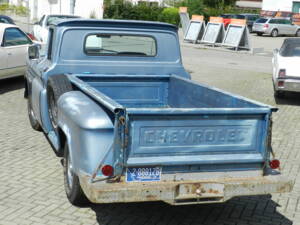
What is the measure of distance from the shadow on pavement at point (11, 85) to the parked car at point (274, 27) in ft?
85.9

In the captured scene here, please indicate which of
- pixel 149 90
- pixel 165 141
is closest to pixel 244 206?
pixel 165 141

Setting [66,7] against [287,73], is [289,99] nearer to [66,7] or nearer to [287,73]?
[287,73]

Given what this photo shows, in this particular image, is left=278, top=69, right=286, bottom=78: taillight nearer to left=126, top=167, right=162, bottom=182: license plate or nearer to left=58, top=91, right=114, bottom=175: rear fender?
left=58, top=91, right=114, bottom=175: rear fender

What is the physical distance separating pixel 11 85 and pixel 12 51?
1.02 meters

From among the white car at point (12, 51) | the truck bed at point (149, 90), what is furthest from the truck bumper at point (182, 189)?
the white car at point (12, 51)

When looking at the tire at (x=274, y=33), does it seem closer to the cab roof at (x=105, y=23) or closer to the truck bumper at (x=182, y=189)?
the cab roof at (x=105, y=23)

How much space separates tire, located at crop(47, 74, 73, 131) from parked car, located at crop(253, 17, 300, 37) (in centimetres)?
3170

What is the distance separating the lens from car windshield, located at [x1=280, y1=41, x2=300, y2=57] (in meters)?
11.8

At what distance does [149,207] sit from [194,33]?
2269cm

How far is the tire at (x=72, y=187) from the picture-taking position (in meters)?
4.79

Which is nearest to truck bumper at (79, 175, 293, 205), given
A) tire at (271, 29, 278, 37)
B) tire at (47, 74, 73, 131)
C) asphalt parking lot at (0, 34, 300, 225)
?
asphalt parking lot at (0, 34, 300, 225)

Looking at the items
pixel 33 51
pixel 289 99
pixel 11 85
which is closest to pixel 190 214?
pixel 33 51

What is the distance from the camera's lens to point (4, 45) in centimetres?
1120

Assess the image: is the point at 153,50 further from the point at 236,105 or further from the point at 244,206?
the point at 244,206
